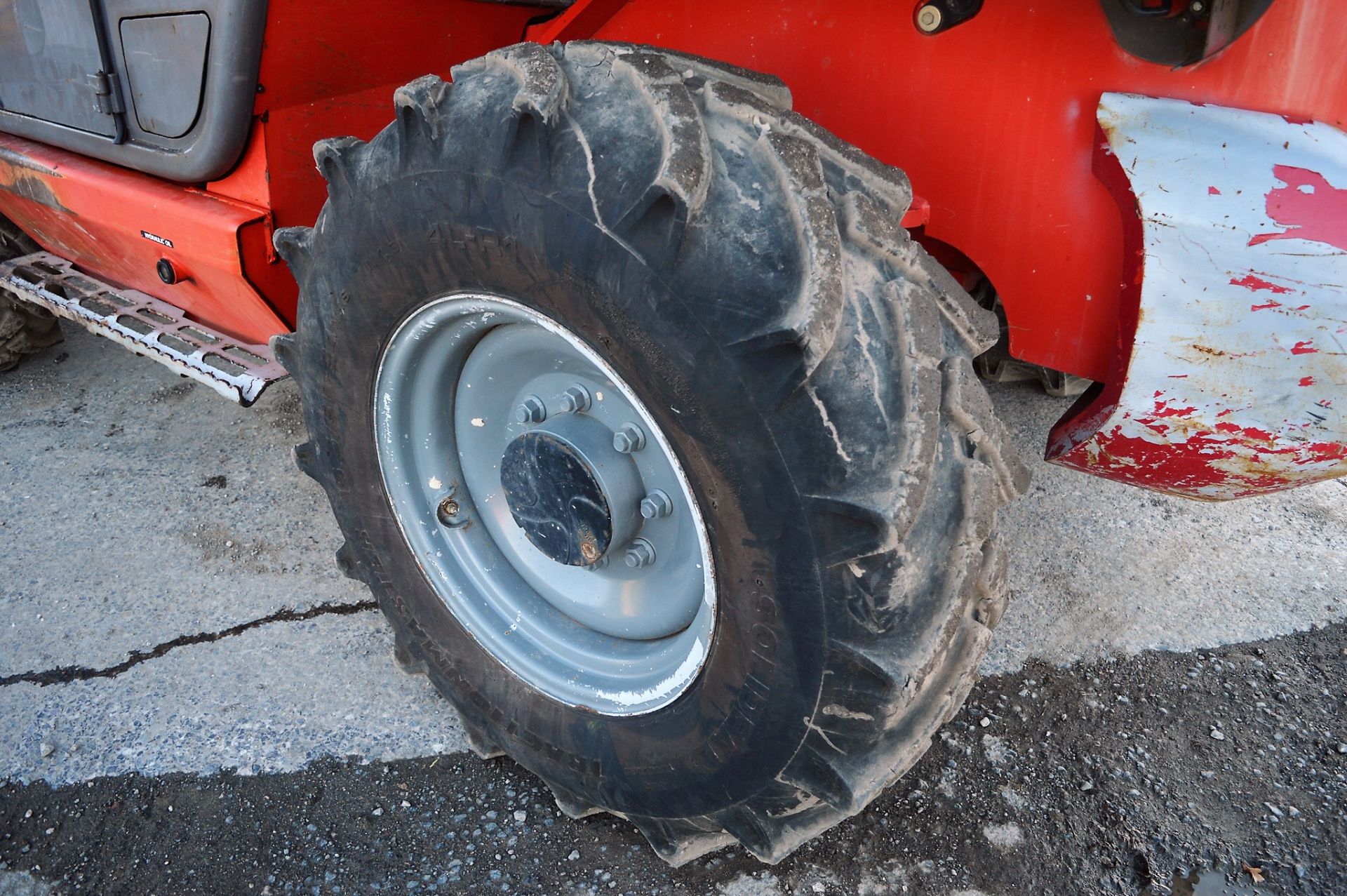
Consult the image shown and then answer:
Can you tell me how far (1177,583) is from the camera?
2621mm

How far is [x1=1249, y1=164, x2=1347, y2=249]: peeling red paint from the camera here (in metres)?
1.21

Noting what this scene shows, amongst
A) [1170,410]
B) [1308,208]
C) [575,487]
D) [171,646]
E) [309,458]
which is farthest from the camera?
[171,646]

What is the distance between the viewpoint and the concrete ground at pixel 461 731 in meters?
1.84

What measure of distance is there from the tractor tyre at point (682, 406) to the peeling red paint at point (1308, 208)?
38cm

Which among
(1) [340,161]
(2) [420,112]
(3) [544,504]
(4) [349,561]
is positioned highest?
(2) [420,112]

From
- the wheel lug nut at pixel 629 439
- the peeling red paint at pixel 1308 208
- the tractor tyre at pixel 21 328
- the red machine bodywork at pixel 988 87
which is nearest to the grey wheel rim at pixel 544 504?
the wheel lug nut at pixel 629 439

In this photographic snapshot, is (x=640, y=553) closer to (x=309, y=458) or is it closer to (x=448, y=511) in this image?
(x=448, y=511)

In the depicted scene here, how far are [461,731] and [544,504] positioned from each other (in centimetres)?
75

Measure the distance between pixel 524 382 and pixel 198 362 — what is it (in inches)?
44.1

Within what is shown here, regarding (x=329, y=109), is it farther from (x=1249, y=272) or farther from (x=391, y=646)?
(x=1249, y=272)

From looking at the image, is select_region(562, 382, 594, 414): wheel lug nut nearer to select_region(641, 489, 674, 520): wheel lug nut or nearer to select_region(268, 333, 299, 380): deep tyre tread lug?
select_region(641, 489, 674, 520): wheel lug nut

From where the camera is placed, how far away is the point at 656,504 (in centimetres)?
165

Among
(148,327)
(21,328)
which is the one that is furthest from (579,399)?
(21,328)

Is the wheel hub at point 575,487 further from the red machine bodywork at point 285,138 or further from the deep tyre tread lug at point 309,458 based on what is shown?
the red machine bodywork at point 285,138
